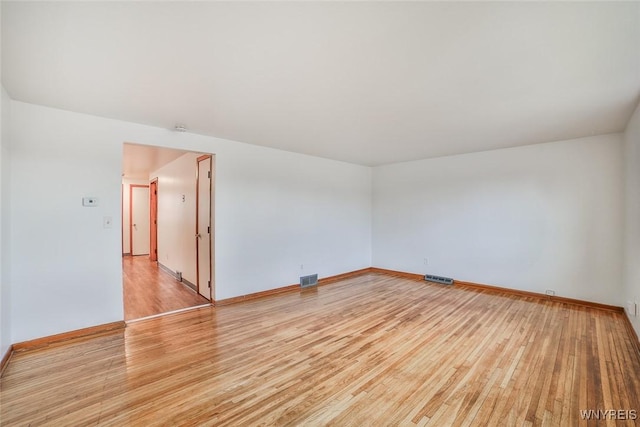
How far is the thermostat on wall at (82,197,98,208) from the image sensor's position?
118 inches

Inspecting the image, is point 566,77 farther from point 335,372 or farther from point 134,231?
point 134,231

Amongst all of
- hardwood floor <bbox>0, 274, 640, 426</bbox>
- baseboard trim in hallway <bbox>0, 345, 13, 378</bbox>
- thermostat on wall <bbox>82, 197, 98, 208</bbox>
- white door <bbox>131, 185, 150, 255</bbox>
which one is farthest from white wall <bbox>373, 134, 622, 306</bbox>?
white door <bbox>131, 185, 150, 255</bbox>

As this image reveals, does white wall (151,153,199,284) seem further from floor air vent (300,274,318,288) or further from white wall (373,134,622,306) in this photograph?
white wall (373,134,622,306)

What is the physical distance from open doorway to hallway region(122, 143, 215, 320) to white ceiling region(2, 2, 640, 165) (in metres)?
1.37

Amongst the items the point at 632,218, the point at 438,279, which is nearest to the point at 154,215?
the point at 438,279

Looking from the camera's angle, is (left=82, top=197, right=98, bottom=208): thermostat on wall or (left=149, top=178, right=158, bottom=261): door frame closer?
(left=82, top=197, right=98, bottom=208): thermostat on wall

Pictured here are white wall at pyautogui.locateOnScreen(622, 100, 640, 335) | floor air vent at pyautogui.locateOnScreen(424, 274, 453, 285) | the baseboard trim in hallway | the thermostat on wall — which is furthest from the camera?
floor air vent at pyautogui.locateOnScreen(424, 274, 453, 285)

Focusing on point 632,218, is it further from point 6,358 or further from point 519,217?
point 6,358

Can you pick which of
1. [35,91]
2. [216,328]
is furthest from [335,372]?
[35,91]

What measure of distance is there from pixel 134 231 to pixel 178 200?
14.0 feet

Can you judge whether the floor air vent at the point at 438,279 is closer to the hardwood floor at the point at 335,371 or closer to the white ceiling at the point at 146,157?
the hardwood floor at the point at 335,371

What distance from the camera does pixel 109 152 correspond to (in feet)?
10.3

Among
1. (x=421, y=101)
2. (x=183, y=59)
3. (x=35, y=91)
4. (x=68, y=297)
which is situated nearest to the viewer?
(x=183, y=59)

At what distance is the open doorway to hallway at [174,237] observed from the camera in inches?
163
